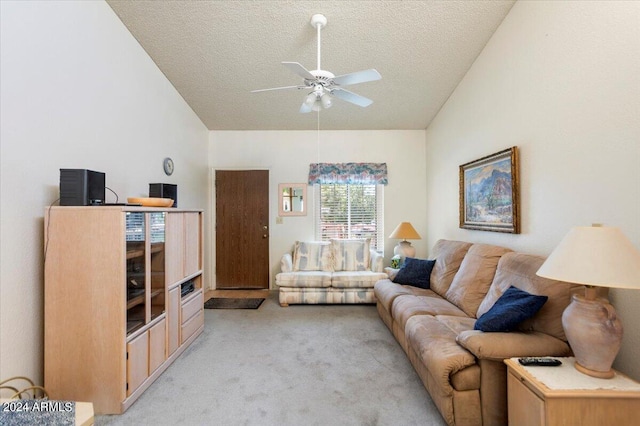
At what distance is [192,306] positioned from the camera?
119 inches

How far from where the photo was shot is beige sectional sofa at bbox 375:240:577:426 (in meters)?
1.71

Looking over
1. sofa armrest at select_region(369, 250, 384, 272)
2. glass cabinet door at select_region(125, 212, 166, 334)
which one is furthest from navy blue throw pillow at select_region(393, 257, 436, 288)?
glass cabinet door at select_region(125, 212, 166, 334)

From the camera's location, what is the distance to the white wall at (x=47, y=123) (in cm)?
180

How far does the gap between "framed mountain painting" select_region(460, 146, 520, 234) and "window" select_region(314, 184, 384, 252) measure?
5.40 ft

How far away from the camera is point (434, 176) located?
4629mm

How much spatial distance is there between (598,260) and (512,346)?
66cm

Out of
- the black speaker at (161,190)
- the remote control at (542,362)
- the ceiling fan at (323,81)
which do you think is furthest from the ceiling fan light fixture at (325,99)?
the remote control at (542,362)

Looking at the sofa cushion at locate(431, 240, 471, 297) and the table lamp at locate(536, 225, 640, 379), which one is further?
the sofa cushion at locate(431, 240, 471, 297)

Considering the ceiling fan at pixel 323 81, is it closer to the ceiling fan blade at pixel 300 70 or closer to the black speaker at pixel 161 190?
the ceiling fan blade at pixel 300 70

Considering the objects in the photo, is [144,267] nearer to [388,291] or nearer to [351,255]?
[388,291]

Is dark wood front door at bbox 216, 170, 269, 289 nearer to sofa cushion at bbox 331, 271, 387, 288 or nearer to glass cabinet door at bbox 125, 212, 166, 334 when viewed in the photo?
sofa cushion at bbox 331, 271, 387, 288

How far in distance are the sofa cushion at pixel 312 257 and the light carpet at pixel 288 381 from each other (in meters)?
1.12

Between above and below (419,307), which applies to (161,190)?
above

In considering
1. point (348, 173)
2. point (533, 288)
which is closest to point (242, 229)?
point (348, 173)
